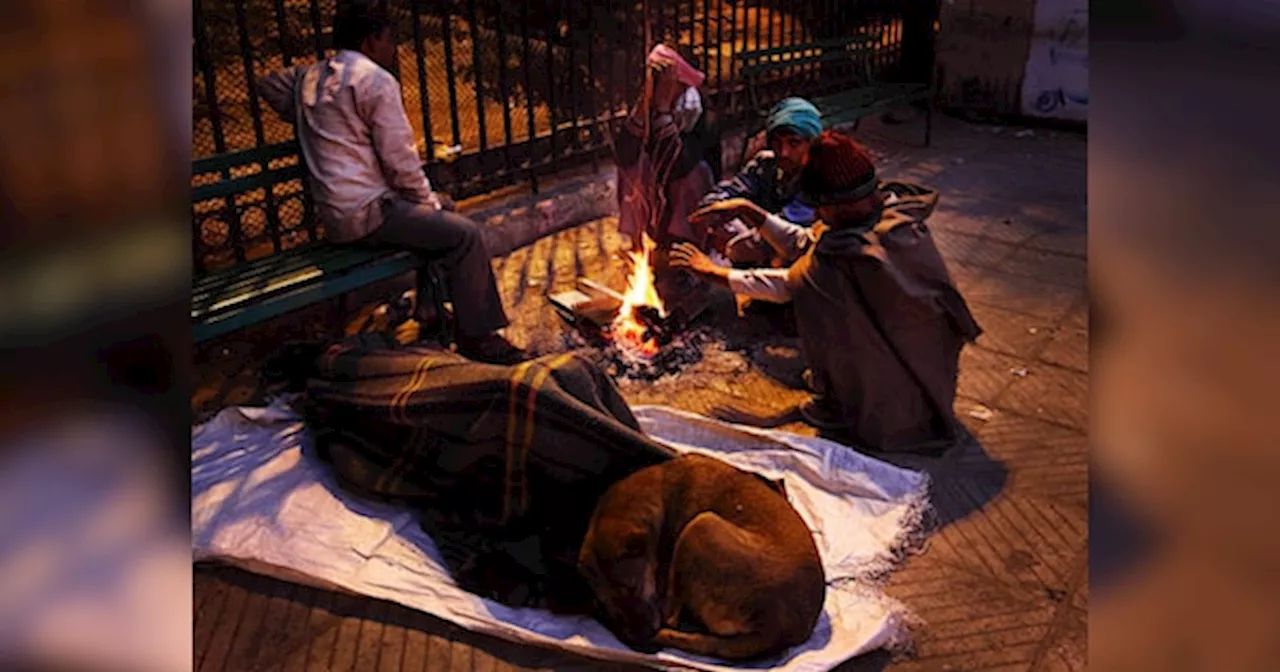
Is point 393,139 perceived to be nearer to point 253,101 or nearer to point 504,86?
point 253,101

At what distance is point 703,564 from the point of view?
306cm

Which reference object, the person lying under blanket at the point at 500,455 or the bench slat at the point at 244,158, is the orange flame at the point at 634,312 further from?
the bench slat at the point at 244,158

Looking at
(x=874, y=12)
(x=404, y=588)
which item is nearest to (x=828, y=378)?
(x=404, y=588)

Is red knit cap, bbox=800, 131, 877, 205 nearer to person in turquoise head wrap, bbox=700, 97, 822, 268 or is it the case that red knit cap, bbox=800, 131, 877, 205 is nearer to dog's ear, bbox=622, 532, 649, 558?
person in turquoise head wrap, bbox=700, 97, 822, 268

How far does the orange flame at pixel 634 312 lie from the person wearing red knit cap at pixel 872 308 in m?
0.92

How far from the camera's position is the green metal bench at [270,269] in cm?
473

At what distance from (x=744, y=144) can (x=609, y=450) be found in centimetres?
514

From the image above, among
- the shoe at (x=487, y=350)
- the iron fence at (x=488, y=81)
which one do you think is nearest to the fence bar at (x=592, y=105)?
the iron fence at (x=488, y=81)

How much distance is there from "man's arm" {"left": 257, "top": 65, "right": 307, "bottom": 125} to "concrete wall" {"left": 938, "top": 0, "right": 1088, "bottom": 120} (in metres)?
7.46

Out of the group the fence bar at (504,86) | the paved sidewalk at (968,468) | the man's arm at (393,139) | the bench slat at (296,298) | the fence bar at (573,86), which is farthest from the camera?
the fence bar at (573,86)

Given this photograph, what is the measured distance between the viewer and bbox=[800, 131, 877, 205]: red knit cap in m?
4.09

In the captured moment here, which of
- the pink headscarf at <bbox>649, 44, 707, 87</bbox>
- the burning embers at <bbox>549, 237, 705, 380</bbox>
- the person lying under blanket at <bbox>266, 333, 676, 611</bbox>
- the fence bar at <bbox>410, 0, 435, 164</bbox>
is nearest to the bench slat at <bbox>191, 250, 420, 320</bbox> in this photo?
the burning embers at <bbox>549, 237, 705, 380</bbox>
